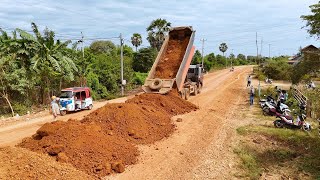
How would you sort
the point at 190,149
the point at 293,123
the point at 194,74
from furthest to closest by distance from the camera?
the point at 194,74
the point at 293,123
the point at 190,149

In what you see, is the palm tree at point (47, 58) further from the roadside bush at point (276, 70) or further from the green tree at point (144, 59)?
the roadside bush at point (276, 70)

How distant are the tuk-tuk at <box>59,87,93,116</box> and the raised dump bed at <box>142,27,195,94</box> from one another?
4181mm

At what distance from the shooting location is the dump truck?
21.1 metres

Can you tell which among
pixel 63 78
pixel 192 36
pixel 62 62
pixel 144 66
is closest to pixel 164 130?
pixel 192 36

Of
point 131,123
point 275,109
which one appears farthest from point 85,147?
point 275,109

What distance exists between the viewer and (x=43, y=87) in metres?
24.8

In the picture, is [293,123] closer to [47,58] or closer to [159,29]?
[47,58]

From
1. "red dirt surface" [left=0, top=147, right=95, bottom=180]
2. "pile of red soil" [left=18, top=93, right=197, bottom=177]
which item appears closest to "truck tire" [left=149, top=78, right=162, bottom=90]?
"pile of red soil" [left=18, top=93, right=197, bottom=177]

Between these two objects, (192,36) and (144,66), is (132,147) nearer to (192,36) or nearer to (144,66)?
(192,36)

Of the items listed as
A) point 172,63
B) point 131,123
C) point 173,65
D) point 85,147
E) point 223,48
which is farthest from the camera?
point 223,48

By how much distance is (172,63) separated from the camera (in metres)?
22.8

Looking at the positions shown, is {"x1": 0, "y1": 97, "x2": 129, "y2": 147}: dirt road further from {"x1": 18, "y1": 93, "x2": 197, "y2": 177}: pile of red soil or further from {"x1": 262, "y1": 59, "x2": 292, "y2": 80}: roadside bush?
{"x1": 262, "y1": 59, "x2": 292, "y2": 80}: roadside bush

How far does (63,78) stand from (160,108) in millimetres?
11782

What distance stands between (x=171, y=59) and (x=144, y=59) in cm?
2663
